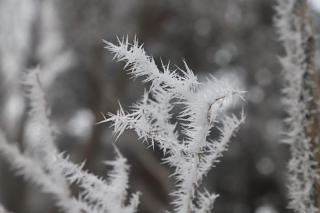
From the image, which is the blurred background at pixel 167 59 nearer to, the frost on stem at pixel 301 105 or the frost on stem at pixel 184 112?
the frost on stem at pixel 301 105

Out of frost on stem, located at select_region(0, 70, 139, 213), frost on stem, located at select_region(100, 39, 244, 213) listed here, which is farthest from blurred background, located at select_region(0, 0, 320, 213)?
frost on stem, located at select_region(100, 39, 244, 213)

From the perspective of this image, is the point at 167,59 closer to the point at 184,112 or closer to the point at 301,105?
the point at 301,105

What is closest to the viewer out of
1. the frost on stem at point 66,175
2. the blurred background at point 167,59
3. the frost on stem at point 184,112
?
the frost on stem at point 184,112

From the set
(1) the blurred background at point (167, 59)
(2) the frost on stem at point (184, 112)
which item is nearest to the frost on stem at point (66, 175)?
(2) the frost on stem at point (184, 112)

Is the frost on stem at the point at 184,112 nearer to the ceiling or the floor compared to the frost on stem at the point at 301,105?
nearer to the floor

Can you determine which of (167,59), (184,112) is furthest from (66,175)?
(167,59)

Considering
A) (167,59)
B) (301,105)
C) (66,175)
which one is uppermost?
(167,59)
